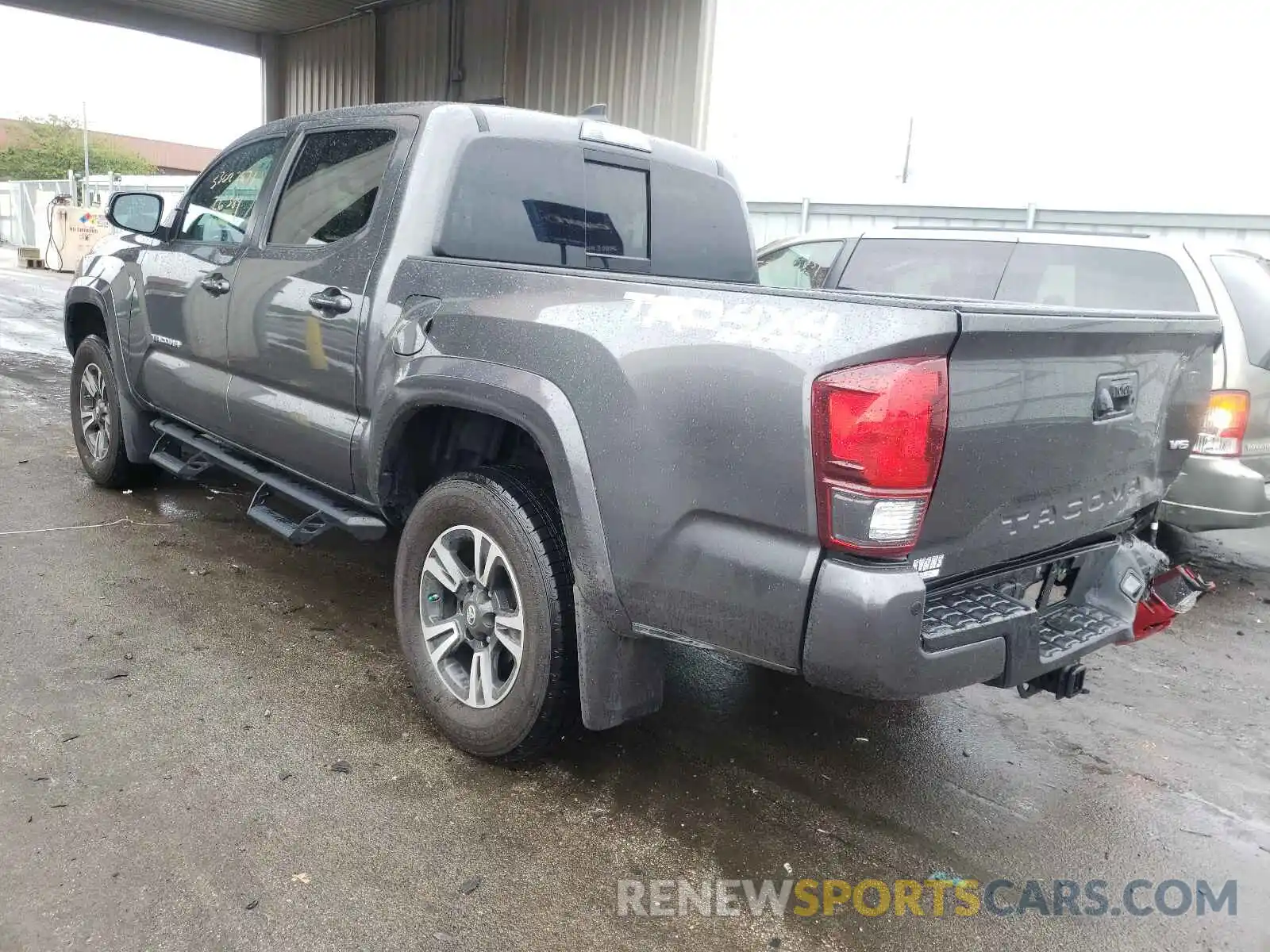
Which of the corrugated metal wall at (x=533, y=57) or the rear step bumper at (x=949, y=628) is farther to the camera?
the corrugated metal wall at (x=533, y=57)

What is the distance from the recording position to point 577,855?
2.67m

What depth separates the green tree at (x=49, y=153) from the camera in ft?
183

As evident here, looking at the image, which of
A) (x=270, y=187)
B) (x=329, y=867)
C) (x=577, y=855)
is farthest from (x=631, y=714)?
(x=270, y=187)

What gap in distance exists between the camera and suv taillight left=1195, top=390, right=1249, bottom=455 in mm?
4922

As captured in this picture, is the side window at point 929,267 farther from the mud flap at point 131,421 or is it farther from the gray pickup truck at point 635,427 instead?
the mud flap at point 131,421

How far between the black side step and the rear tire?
0.38 metres

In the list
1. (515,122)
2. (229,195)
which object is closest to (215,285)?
(229,195)

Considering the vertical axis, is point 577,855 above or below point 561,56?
below

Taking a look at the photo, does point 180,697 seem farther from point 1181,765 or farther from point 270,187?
point 1181,765

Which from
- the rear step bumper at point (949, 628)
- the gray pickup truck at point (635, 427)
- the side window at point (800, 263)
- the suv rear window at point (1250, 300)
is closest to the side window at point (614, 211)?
the gray pickup truck at point (635, 427)

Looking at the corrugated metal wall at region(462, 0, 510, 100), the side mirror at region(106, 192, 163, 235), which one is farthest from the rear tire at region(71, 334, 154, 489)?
the corrugated metal wall at region(462, 0, 510, 100)

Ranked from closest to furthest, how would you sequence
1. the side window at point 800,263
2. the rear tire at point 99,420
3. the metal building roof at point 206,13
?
the rear tire at point 99,420 → the side window at point 800,263 → the metal building roof at point 206,13

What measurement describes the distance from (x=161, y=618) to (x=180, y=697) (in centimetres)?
77

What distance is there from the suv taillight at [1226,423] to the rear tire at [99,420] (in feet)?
18.6
